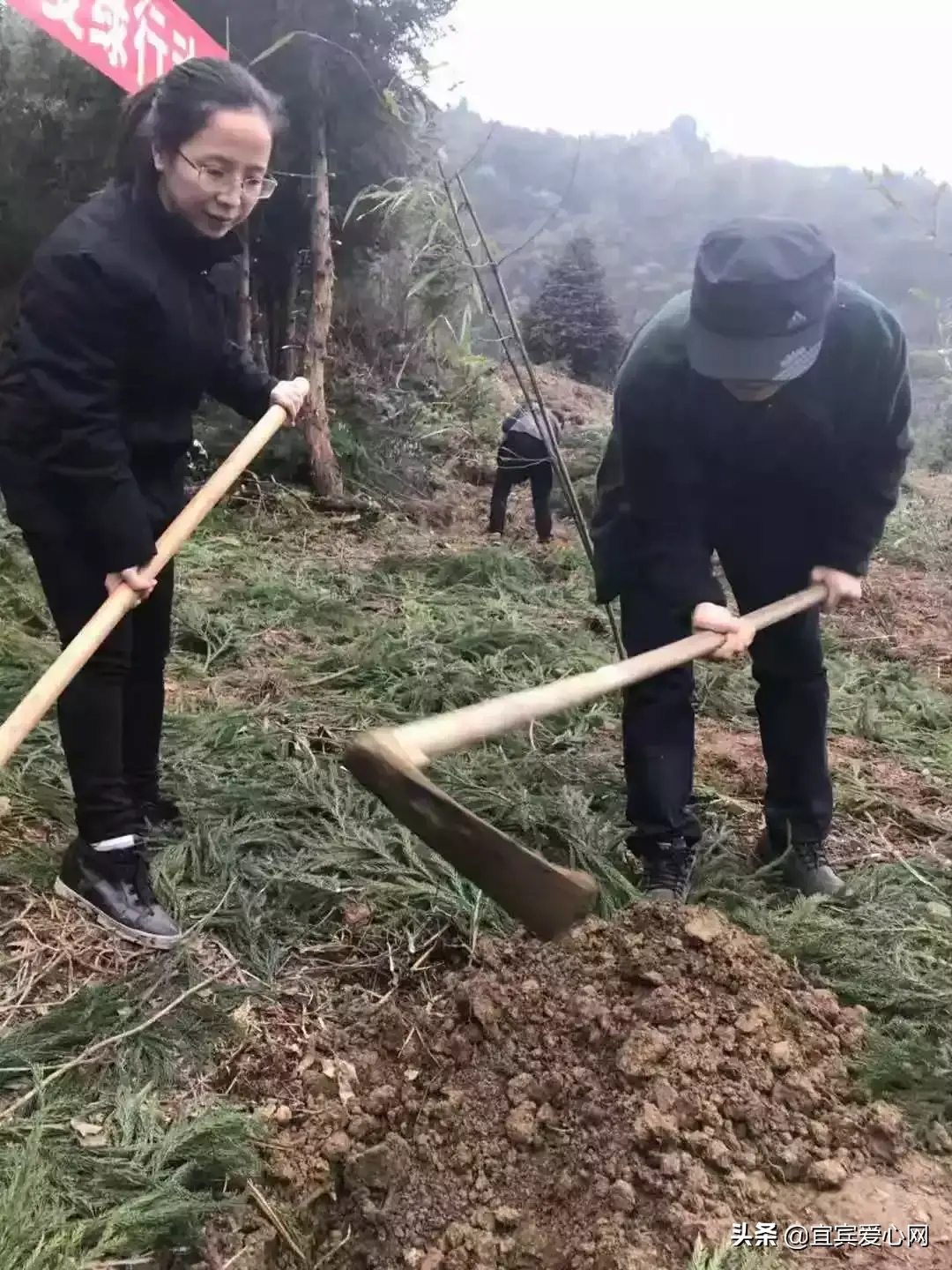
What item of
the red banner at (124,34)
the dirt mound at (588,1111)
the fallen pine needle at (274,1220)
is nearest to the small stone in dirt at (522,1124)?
the dirt mound at (588,1111)

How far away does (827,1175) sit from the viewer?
1671mm

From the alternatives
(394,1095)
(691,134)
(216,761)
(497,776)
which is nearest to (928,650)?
(497,776)

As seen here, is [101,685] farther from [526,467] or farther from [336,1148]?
[526,467]

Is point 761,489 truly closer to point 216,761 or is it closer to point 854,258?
point 216,761

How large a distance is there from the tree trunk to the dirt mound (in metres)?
Result: 5.75

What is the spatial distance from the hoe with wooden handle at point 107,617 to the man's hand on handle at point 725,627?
3.62ft

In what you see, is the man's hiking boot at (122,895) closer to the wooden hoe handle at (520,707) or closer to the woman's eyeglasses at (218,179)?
the wooden hoe handle at (520,707)

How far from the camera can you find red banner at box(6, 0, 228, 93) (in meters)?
2.93

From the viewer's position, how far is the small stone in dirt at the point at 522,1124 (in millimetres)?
1775

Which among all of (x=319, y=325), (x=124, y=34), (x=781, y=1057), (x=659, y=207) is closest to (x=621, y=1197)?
(x=781, y=1057)

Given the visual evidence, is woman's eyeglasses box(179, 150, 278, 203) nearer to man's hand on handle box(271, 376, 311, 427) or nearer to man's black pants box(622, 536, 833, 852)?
man's hand on handle box(271, 376, 311, 427)

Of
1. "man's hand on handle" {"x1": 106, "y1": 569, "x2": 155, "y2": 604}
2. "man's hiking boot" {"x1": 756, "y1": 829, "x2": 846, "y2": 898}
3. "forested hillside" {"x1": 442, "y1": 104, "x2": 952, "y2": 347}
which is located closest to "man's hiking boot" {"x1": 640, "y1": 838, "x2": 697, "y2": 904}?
"man's hiking boot" {"x1": 756, "y1": 829, "x2": 846, "y2": 898}

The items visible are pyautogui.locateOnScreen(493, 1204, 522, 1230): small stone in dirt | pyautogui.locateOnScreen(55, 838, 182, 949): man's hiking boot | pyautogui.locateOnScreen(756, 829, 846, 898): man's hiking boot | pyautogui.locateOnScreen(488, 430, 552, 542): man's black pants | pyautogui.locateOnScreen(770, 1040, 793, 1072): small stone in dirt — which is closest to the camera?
pyautogui.locateOnScreen(493, 1204, 522, 1230): small stone in dirt

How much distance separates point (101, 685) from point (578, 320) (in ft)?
38.4
